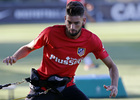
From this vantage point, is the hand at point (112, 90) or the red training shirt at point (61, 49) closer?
the hand at point (112, 90)

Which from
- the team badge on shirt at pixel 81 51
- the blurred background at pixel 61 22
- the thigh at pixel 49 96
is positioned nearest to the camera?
the thigh at pixel 49 96

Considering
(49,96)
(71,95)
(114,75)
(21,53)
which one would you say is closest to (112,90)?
(114,75)

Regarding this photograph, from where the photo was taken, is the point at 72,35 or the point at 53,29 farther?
the point at 53,29

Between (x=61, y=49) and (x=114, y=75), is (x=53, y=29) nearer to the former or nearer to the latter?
(x=61, y=49)

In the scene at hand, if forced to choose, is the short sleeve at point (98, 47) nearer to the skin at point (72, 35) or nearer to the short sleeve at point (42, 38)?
the skin at point (72, 35)

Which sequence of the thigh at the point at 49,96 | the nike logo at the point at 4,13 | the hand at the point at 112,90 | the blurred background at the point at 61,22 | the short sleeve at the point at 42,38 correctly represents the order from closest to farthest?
the hand at the point at 112,90, the thigh at the point at 49,96, the short sleeve at the point at 42,38, the blurred background at the point at 61,22, the nike logo at the point at 4,13

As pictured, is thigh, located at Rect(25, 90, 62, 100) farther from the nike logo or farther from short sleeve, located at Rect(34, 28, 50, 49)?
the nike logo

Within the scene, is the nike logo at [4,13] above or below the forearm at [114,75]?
below

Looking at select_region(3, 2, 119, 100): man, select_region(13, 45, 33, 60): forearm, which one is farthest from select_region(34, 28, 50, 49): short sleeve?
select_region(13, 45, 33, 60): forearm

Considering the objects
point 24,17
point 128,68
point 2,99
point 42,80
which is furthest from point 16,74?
point 24,17

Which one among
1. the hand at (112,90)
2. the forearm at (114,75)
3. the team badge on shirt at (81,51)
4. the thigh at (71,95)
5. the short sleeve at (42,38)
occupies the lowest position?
the thigh at (71,95)

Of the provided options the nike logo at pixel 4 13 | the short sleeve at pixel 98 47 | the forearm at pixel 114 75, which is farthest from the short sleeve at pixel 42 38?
the nike logo at pixel 4 13

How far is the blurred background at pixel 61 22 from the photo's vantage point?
9531 millimetres

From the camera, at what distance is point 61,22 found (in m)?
26.8
